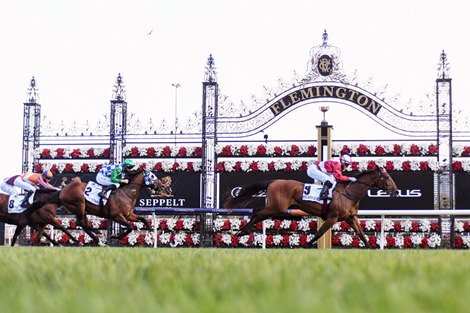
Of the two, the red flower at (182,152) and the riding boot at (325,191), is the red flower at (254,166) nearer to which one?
the red flower at (182,152)

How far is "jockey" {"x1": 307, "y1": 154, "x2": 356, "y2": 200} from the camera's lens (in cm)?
1443

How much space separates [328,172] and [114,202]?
4.40 m

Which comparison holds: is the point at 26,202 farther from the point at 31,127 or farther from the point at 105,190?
the point at 31,127

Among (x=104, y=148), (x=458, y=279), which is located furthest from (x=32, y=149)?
(x=458, y=279)

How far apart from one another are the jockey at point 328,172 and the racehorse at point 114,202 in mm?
3374

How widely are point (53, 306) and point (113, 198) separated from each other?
14.5 meters

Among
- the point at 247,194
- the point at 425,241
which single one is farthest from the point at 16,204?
the point at 425,241

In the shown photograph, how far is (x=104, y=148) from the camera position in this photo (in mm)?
21312

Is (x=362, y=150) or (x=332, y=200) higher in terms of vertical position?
(x=362, y=150)

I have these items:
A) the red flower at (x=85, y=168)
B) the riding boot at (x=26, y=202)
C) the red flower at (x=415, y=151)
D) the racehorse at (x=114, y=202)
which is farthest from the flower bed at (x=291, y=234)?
the riding boot at (x=26, y=202)

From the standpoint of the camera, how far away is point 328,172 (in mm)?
14977

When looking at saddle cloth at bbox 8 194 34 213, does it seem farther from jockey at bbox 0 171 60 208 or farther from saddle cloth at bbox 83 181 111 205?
saddle cloth at bbox 83 181 111 205

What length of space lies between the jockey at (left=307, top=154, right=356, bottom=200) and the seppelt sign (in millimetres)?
5104

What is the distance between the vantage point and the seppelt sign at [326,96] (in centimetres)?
2005
